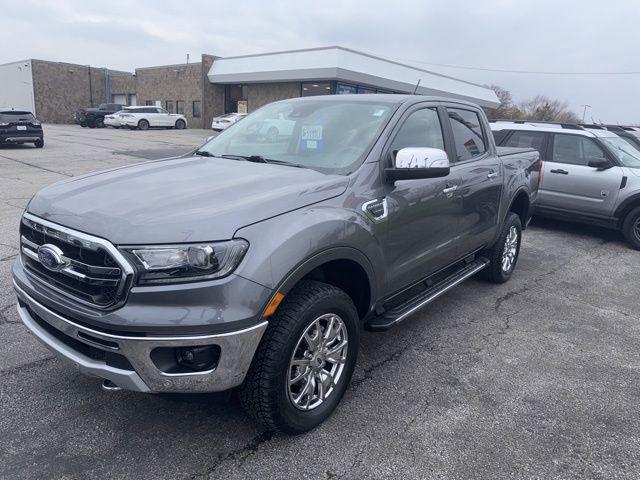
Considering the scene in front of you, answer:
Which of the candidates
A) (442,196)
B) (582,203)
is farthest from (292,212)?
(582,203)

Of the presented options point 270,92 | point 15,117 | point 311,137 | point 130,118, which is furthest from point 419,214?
point 130,118

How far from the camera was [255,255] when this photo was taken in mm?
2326

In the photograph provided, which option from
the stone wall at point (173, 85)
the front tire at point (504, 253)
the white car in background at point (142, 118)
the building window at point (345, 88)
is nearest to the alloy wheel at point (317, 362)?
the front tire at point (504, 253)

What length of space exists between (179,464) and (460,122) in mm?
3592

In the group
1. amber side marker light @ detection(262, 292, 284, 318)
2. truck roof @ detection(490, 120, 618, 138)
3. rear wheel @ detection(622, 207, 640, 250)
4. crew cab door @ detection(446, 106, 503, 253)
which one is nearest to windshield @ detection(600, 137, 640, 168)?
truck roof @ detection(490, 120, 618, 138)

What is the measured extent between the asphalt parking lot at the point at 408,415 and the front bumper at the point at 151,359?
0.15 m

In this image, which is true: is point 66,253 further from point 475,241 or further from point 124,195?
point 475,241

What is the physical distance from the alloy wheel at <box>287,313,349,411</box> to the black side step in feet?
1.43

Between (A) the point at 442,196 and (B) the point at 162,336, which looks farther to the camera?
(A) the point at 442,196

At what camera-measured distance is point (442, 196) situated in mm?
3832

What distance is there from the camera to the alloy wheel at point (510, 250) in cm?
549

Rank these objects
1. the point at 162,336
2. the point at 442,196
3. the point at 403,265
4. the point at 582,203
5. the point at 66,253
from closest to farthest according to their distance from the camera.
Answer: the point at 162,336, the point at 66,253, the point at 403,265, the point at 442,196, the point at 582,203

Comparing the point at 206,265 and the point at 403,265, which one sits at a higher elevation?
the point at 206,265

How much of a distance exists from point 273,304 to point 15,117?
65.9ft
